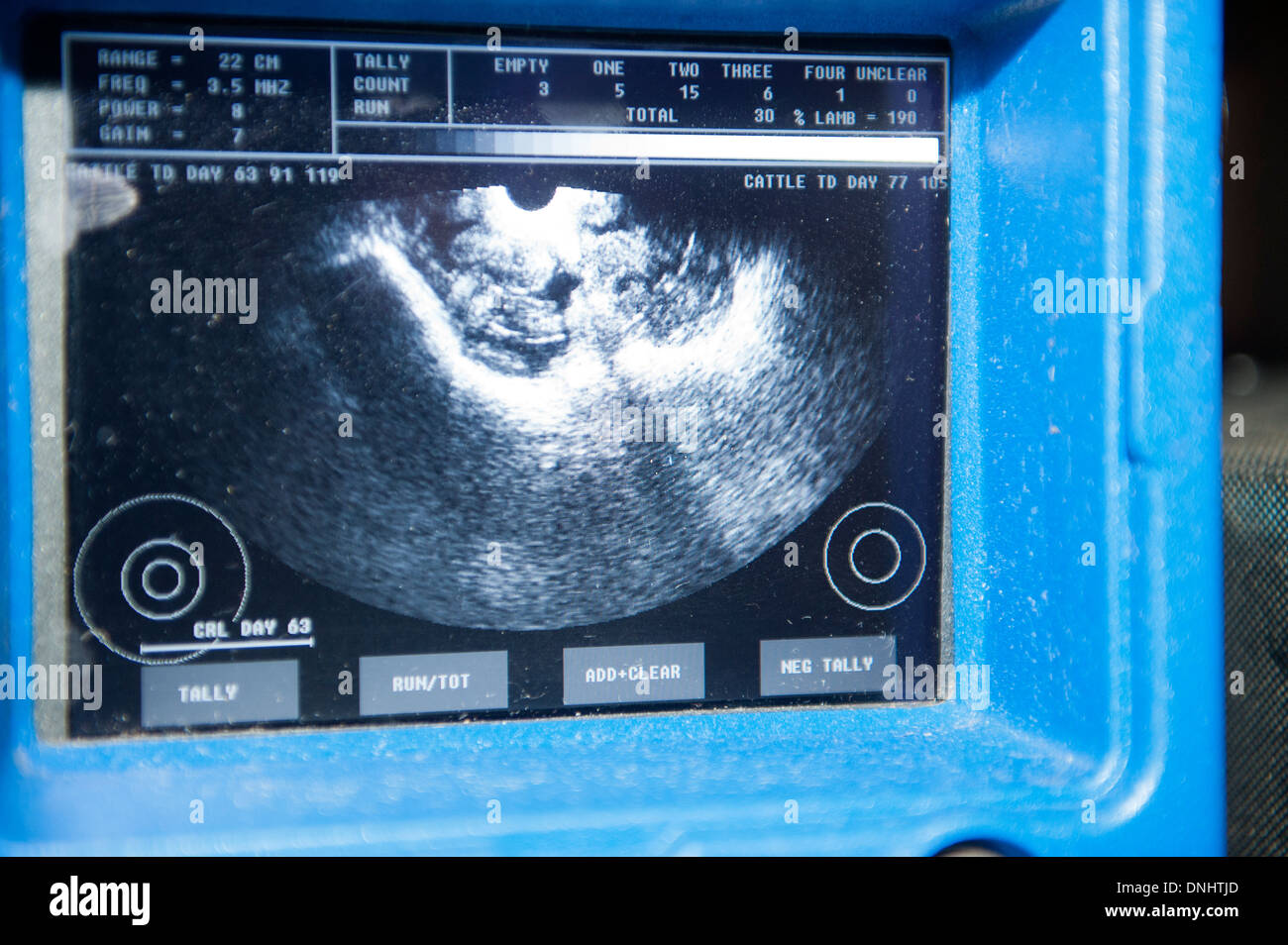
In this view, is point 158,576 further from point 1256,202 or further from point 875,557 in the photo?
point 1256,202

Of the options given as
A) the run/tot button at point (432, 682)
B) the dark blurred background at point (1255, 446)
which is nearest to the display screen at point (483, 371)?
the run/tot button at point (432, 682)

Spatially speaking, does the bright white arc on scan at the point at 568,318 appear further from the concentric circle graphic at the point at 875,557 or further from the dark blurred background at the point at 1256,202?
the dark blurred background at the point at 1256,202

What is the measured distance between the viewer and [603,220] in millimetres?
699

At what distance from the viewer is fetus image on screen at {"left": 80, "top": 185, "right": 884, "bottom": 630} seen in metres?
0.67

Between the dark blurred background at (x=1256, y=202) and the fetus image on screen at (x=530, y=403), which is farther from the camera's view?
the dark blurred background at (x=1256, y=202)

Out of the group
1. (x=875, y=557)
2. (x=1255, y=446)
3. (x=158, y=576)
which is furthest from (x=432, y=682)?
(x=1255, y=446)

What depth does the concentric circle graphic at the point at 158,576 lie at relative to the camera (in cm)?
65

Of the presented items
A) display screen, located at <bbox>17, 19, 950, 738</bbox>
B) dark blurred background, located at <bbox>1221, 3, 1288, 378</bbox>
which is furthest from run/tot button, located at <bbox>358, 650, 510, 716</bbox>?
dark blurred background, located at <bbox>1221, 3, 1288, 378</bbox>

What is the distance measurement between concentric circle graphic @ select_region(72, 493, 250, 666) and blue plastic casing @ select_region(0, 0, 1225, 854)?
0.15 feet

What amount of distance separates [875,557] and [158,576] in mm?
497

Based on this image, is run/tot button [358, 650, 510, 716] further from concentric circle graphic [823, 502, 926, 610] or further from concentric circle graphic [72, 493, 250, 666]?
concentric circle graphic [823, 502, 926, 610]

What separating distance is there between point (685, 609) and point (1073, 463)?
11.2 inches

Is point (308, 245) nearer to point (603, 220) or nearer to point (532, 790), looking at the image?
point (603, 220)

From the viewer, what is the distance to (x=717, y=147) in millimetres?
708
